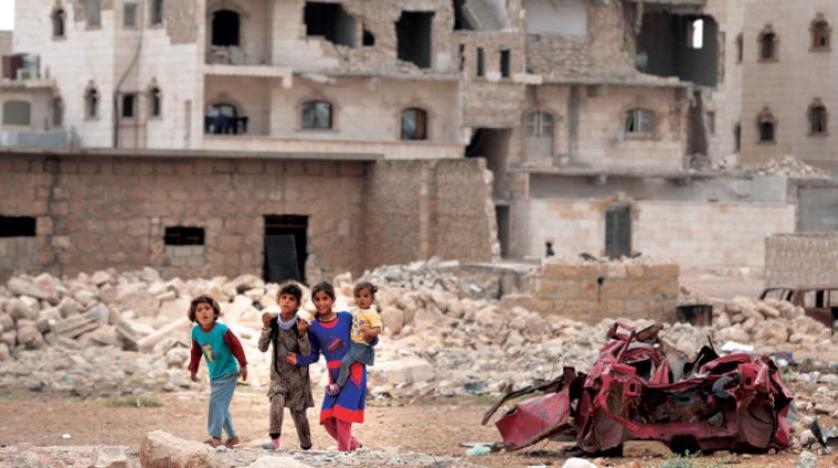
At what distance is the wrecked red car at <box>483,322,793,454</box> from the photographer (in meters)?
15.7

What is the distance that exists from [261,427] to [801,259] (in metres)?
19.2

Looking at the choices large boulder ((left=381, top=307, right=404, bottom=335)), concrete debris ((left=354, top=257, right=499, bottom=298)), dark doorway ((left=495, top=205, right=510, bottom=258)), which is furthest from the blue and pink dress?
dark doorway ((left=495, top=205, right=510, bottom=258))

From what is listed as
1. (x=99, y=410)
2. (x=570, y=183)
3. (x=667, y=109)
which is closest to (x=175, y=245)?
(x=99, y=410)

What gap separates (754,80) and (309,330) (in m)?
47.7

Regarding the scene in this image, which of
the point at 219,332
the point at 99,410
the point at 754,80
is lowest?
the point at 99,410

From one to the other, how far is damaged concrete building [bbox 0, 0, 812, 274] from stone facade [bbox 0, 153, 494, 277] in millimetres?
12487

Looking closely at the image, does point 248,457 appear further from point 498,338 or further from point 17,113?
point 17,113

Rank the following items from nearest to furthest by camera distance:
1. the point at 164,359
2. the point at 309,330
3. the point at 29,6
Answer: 1. the point at 309,330
2. the point at 164,359
3. the point at 29,6

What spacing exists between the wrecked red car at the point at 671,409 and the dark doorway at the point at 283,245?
17.9 meters

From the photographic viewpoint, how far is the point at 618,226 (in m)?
47.4

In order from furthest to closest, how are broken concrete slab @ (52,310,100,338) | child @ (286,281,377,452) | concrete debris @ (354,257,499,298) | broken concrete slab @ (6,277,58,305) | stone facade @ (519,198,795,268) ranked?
1. stone facade @ (519,198,795,268)
2. concrete debris @ (354,257,499,298)
3. broken concrete slab @ (6,277,58,305)
4. broken concrete slab @ (52,310,100,338)
5. child @ (286,281,377,452)

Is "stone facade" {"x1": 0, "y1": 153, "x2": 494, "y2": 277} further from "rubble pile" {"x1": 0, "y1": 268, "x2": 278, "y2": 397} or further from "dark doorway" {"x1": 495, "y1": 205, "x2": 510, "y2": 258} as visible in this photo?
"dark doorway" {"x1": 495, "y1": 205, "x2": 510, "y2": 258}

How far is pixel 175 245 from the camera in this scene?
109 feet

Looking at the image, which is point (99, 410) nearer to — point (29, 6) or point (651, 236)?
point (651, 236)
